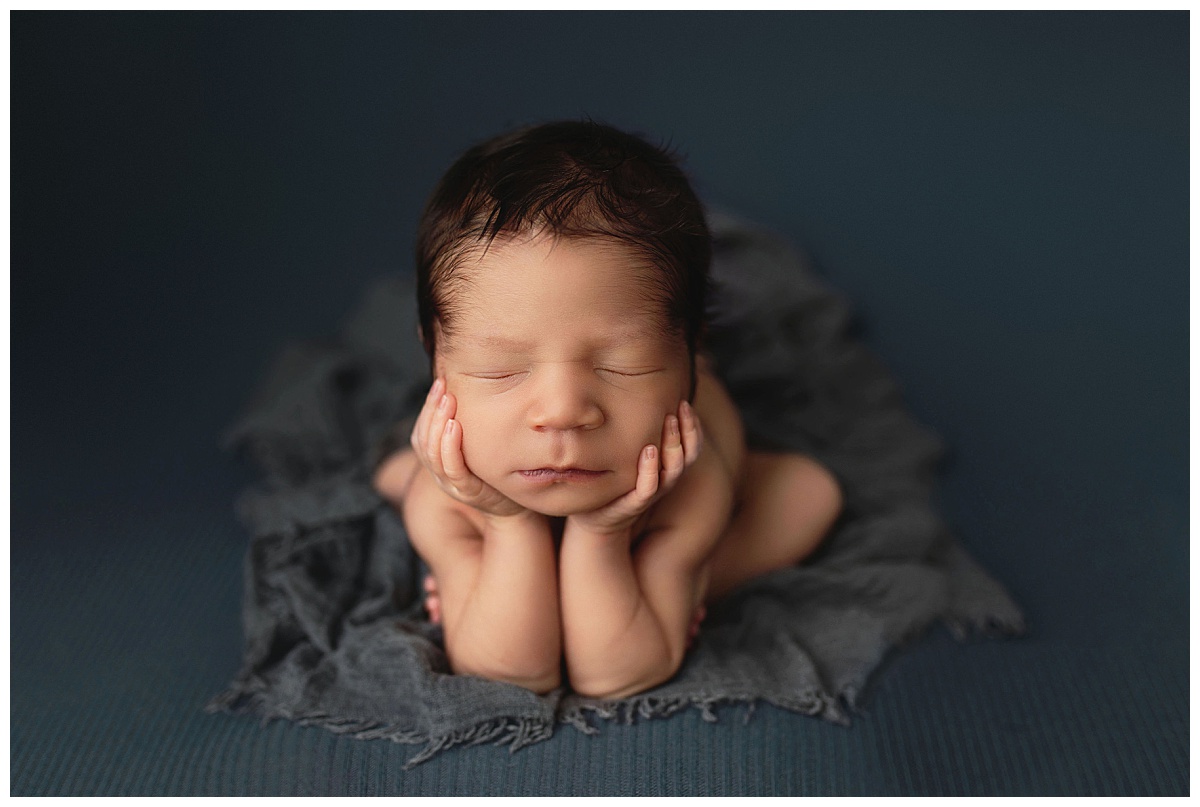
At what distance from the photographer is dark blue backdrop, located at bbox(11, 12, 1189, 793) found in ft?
4.05

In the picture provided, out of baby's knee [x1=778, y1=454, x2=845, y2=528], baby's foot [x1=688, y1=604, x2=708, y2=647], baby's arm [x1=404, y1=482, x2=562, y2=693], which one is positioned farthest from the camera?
baby's knee [x1=778, y1=454, x2=845, y2=528]

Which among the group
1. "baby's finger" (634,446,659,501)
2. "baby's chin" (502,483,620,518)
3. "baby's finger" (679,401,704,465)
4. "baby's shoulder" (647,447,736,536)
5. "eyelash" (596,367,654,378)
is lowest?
"baby's shoulder" (647,447,736,536)

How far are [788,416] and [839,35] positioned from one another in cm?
90

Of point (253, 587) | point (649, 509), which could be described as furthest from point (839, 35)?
point (253, 587)

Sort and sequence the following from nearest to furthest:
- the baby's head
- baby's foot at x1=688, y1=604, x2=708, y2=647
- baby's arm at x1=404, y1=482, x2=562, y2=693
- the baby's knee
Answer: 1. the baby's head
2. baby's arm at x1=404, y1=482, x2=562, y2=693
3. baby's foot at x1=688, y1=604, x2=708, y2=647
4. the baby's knee

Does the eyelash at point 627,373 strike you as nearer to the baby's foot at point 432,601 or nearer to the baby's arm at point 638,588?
the baby's arm at point 638,588

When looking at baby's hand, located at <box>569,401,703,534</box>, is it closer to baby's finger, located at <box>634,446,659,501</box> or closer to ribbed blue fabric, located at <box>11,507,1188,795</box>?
baby's finger, located at <box>634,446,659,501</box>

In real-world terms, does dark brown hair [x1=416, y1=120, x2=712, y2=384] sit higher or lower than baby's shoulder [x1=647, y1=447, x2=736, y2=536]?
higher

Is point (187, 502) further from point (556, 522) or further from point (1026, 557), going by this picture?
point (1026, 557)

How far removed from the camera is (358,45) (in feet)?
6.70

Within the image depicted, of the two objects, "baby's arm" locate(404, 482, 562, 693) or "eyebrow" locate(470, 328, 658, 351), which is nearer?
"eyebrow" locate(470, 328, 658, 351)

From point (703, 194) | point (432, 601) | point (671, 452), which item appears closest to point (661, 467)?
→ point (671, 452)

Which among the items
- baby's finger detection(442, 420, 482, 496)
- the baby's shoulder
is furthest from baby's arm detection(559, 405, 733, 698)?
baby's finger detection(442, 420, 482, 496)

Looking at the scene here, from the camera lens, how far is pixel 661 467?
1.00 meters
